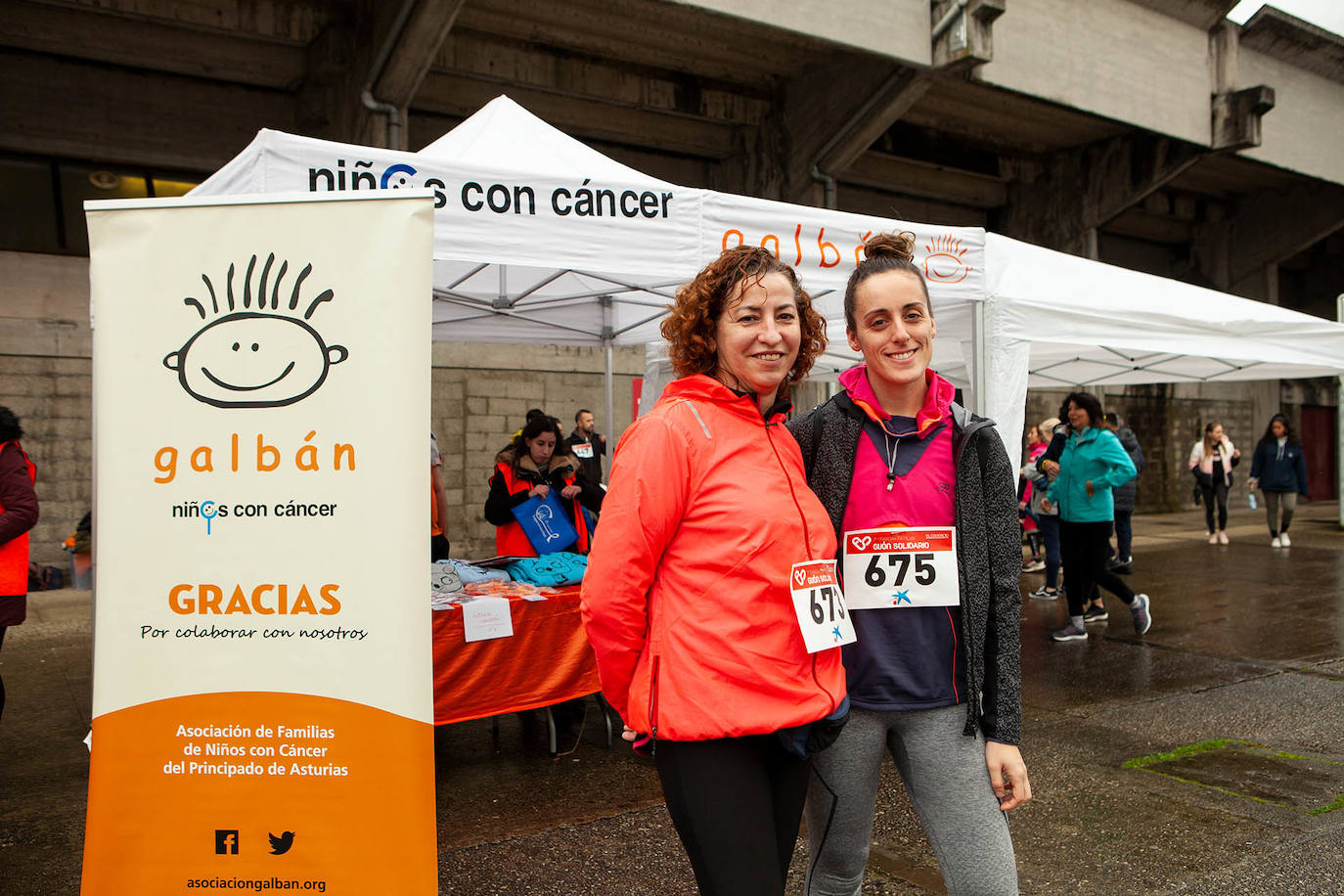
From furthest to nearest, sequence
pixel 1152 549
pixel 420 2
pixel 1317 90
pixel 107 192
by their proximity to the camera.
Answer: pixel 1317 90, pixel 1152 549, pixel 107 192, pixel 420 2

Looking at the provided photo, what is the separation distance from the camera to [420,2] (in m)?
9.98

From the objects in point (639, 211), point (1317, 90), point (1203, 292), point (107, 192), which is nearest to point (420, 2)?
point (107, 192)

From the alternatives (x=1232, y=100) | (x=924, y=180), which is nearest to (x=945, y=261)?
(x=924, y=180)

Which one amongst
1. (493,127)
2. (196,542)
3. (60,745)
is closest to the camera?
(196,542)

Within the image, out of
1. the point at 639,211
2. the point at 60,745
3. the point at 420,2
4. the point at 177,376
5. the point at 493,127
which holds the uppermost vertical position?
the point at 420,2

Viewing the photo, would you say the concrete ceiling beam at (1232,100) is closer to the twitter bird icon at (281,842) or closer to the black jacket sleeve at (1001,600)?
the black jacket sleeve at (1001,600)

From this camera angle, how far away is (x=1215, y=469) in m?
13.8

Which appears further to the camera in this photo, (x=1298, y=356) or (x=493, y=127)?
(x=1298, y=356)

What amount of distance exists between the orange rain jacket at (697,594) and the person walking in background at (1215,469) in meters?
13.5

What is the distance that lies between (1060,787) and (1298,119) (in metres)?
19.7

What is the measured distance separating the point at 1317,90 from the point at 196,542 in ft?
75.6

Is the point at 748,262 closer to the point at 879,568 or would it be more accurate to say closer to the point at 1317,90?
the point at 879,568

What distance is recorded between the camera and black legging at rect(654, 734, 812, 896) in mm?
1803

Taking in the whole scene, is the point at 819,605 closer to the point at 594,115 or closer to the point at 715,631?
the point at 715,631
